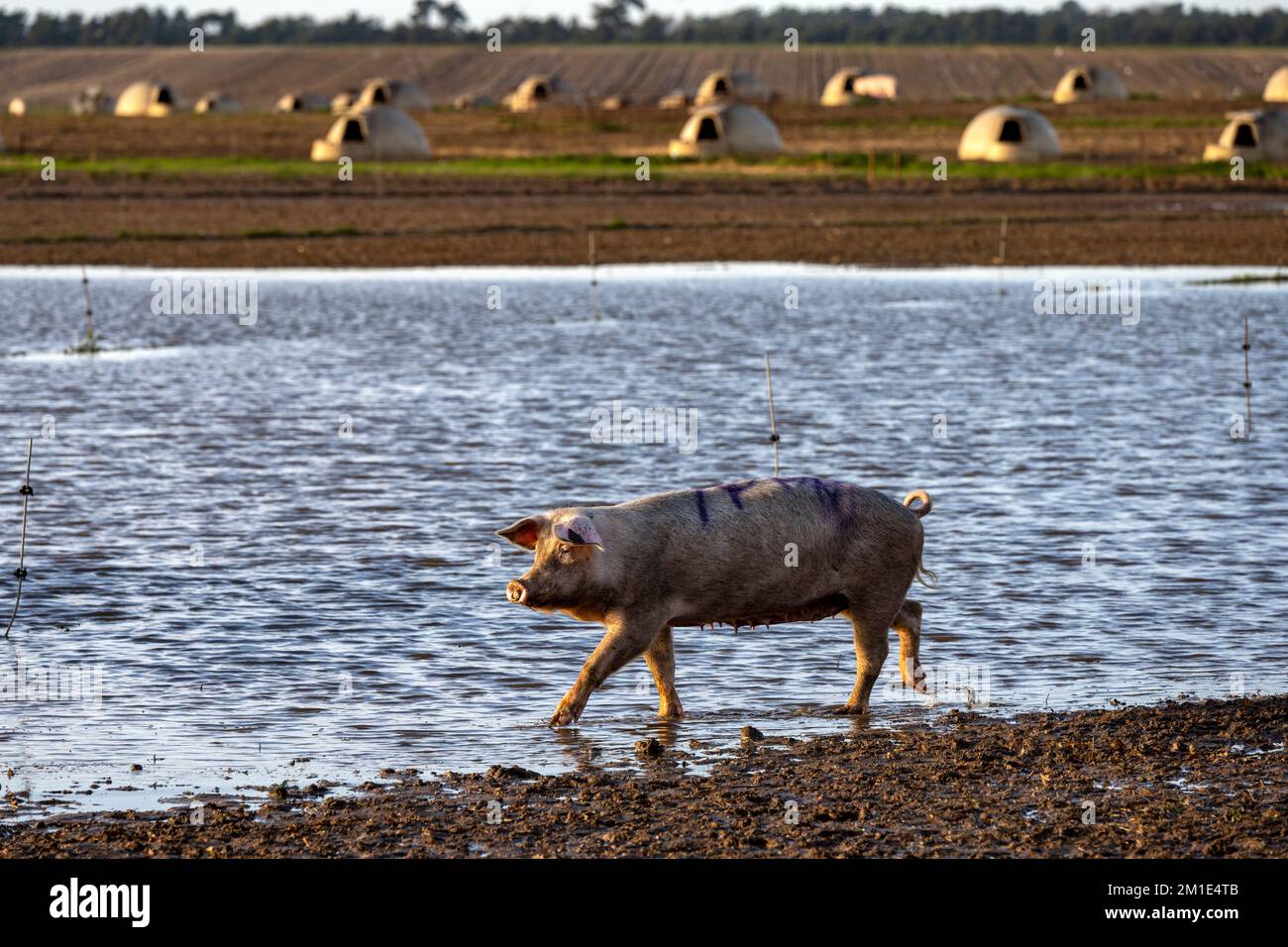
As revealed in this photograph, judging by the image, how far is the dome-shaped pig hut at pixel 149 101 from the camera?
376 feet

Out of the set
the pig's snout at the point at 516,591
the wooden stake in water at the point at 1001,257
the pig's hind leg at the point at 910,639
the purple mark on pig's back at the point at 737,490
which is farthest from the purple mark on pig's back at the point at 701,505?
the wooden stake in water at the point at 1001,257

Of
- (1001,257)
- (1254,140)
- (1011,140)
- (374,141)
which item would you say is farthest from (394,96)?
(1001,257)

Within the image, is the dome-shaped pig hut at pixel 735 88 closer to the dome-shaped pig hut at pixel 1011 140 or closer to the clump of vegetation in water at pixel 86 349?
the dome-shaped pig hut at pixel 1011 140

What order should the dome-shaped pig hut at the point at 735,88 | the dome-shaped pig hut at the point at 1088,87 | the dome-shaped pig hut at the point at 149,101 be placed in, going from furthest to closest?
1. the dome-shaped pig hut at the point at 149,101
2. the dome-shaped pig hut at the point at 735,88
3. the dome-shaped pig hut at the point at 1088,87

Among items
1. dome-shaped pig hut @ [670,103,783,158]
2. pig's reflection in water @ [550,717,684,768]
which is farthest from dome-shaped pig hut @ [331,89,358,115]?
pig's reflection in water @ [550,717,684,768]

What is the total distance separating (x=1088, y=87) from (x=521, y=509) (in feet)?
330

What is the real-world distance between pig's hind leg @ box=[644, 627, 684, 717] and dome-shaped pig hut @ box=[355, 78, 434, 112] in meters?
101

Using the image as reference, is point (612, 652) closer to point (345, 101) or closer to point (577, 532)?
point (577, 532)

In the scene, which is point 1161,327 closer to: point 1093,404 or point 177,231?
point 1093,404

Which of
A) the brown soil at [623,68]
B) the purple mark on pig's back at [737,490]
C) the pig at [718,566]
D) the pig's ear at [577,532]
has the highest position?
the brown soil at [623,68]

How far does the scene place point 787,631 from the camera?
13125 mm

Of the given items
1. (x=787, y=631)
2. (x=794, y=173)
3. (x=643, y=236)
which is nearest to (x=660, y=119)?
(x=794, y=173)

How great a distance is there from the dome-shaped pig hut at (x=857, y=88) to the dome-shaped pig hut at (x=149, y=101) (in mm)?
36536
